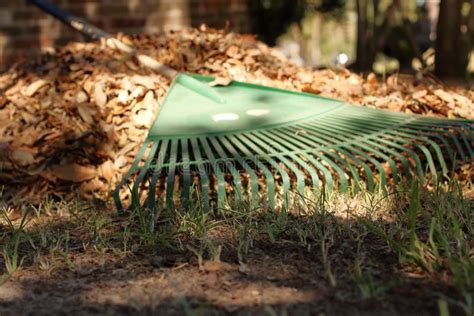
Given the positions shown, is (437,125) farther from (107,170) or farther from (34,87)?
(34,87)

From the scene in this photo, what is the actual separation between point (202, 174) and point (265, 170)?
0.80ft

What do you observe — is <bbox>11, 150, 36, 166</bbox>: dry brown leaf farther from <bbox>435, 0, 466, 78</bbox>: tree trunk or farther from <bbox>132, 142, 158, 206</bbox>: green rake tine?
<bbox>435, 0, 466, 78</bbox>: tree trunk

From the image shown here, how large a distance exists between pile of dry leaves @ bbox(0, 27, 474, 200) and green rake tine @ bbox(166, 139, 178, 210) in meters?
0.44

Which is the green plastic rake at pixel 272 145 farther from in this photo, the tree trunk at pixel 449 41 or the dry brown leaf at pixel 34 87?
the tree trunk at pixel 449 41

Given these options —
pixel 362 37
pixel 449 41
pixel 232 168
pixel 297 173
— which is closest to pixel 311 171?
pixel 297 173

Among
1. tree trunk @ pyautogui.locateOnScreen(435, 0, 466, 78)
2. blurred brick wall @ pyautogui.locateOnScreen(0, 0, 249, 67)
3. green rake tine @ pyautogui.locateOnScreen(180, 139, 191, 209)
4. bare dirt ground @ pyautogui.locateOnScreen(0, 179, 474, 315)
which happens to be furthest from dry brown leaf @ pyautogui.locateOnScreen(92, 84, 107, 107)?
tree trunk @ pyautogui.locateOnScreen(435, 0, 466, 78)

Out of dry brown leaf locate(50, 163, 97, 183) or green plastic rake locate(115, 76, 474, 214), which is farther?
dry brown leaf locate(50, 163, 97, 183)

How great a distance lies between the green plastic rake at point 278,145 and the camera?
2.87 m

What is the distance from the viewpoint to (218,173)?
9.17ft

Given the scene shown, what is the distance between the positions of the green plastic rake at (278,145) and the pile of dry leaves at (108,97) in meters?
0.25

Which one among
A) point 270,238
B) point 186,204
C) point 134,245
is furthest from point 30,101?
point 270,238

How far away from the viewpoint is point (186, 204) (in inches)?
A: 108

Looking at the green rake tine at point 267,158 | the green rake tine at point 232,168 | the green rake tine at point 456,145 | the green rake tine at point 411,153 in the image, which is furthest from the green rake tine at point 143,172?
the green rake tine at point 456,145

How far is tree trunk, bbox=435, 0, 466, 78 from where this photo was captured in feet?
16.2
